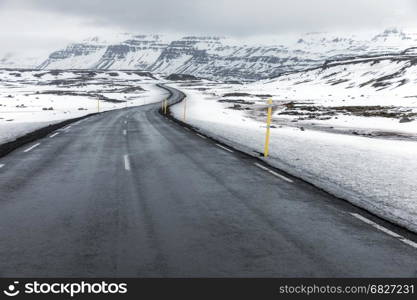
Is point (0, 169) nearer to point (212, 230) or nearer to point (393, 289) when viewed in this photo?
point (212, 230)

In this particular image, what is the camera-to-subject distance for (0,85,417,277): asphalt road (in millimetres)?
5336

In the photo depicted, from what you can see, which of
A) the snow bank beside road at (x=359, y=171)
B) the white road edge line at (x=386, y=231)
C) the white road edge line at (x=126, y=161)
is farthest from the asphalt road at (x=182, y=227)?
the snow bank beside road at (x=359, y=171)

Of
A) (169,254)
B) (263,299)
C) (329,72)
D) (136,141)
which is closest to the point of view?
(263,299)

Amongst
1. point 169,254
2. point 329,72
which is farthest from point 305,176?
point 329,72

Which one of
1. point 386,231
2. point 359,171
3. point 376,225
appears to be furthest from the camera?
point 359,171

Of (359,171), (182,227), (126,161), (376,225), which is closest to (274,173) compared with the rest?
(359,171)

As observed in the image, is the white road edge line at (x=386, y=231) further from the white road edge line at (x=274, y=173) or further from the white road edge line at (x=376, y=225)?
the white road edge line at (x=274, y=173)

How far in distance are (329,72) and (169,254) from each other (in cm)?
18963

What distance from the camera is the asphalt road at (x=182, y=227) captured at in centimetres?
534

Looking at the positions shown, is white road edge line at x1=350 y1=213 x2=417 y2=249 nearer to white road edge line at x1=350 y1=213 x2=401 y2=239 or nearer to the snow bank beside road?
white road edge line at x1=350 y1=213 x2=401 y2=239

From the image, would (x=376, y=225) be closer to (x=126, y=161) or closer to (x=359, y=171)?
(x=359, y=171)

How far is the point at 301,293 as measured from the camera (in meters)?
4.76

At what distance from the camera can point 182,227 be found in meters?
6.83

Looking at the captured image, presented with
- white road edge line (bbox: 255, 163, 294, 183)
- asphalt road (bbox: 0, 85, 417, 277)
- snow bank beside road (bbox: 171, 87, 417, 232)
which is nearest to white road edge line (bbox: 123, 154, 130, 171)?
asphalt road (bbox: 0, 85, 417, 277)
